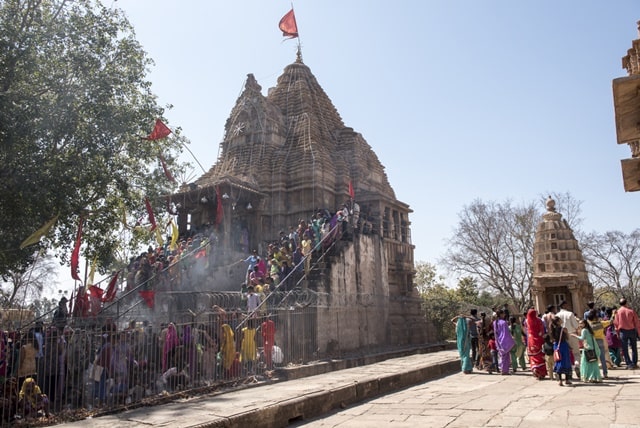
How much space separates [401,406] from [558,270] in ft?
55.9

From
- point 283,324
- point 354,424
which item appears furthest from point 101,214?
point 354,424

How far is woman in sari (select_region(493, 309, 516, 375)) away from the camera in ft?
37.0

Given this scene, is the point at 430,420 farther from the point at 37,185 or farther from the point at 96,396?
the point at 37,185

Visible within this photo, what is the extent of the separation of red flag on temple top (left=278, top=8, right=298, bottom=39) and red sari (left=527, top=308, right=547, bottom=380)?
1975 cm

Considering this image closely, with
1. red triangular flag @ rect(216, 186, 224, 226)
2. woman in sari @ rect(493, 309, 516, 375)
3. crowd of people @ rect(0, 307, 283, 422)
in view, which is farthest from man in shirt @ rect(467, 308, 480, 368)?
red triangular flag @ rect(216, 186, 224, 226)

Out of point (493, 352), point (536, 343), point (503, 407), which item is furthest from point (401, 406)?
point (493, 352)

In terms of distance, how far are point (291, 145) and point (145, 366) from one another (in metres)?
16.5

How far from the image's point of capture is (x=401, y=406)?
24.7 feet

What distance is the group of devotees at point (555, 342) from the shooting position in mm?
9250

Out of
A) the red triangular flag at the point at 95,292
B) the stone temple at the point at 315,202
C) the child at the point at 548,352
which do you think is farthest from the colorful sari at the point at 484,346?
the red triangular flag at the point at 95,292

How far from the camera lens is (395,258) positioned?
2225cm

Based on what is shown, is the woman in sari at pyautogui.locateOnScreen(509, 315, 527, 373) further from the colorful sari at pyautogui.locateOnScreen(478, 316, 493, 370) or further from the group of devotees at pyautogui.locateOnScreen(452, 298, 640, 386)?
the colorful sari at pyautogui.locateOnScreen(478, 316, 493, 370)

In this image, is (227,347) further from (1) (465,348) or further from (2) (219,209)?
(2) (219,209)

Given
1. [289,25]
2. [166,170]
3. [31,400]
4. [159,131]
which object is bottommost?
[31,400]
